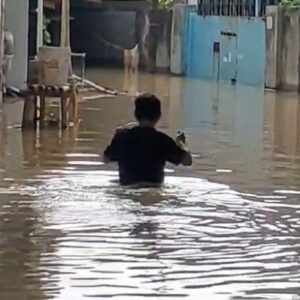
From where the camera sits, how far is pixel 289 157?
44.1ft

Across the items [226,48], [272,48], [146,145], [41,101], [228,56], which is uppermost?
[272,48]

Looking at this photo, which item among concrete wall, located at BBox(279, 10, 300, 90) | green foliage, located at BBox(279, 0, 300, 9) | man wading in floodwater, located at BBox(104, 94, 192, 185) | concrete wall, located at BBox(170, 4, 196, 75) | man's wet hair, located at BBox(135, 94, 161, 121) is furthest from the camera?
concrete wall, located at BBox(170, 4, 196, 75)

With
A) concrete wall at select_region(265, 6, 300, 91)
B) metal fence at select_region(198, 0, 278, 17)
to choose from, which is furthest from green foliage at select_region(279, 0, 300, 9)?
metal fence at select_region(198, 0, 278, 17)

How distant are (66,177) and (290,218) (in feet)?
9.53

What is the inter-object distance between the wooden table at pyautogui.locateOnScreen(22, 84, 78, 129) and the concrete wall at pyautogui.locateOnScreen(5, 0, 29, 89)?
531 cm

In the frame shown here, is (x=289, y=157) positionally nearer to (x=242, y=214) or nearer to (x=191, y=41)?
(x=242, y=214)

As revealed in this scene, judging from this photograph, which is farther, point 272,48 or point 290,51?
point 272,48

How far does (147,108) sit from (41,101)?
716cm

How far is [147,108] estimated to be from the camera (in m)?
9.27

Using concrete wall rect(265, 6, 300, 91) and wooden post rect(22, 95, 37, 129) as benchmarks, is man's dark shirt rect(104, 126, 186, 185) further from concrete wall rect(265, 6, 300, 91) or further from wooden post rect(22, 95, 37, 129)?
concrete wall rect(265, 6, 300, 91)

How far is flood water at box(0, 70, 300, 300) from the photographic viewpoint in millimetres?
6555

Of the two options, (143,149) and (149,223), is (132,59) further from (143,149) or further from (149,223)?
(149,223)

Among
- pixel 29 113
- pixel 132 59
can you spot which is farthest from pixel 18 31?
pixel 132 59

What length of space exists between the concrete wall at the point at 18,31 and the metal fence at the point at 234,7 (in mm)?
12106
